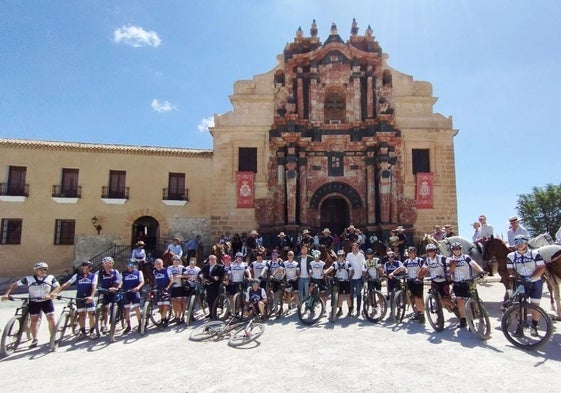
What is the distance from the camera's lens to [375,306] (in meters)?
9.39

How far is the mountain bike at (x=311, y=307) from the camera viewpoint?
9.30 meters

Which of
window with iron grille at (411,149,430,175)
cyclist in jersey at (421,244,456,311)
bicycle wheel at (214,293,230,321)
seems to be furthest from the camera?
window with iron grille at (411,149,430,175)

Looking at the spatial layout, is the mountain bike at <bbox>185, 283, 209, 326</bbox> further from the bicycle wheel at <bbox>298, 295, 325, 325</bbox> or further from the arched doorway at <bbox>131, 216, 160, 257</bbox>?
the arched doorway at <bbox>131, 216, 160, 257</bbox>

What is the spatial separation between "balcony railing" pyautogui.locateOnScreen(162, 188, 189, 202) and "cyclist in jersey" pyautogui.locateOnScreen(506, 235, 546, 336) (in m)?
17.2

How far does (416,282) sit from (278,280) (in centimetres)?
368

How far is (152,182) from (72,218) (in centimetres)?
464

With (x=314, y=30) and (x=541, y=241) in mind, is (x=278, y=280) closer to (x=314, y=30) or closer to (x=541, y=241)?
(x=541, y=241)

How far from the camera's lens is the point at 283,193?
20734 millimetres

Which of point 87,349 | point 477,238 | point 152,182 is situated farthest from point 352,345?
point 152,182

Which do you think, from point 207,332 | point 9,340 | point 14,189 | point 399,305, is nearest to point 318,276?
point 399,305

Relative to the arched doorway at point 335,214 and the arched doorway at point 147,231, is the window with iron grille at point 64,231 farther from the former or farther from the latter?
the arched doorway at point 335,214

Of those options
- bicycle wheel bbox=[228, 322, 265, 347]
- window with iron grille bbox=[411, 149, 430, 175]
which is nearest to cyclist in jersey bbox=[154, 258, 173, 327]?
bicycle wheel bbox=[228, 322, 265, 347]

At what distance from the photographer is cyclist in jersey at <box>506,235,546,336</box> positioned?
7395 mm

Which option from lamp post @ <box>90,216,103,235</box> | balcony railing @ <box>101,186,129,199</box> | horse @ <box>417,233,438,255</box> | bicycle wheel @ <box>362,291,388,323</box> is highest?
balcony railing @ <box>101,186,129,199</box>
